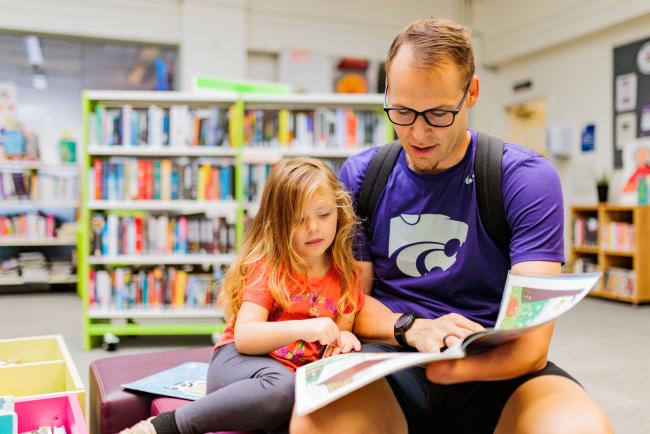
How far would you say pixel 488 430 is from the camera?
1.24m

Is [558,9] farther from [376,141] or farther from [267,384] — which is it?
[267,384]

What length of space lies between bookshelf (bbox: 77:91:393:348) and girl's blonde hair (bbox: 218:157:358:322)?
6.69 ft

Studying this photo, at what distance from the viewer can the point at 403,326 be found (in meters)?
1.28

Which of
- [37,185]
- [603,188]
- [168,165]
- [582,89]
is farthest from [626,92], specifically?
[37,185]

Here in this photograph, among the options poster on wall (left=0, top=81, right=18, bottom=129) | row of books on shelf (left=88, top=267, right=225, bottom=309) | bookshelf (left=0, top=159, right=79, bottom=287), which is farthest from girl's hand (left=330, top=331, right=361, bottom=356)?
poster on wall (left=0, top=81, right=18, bottom=129)

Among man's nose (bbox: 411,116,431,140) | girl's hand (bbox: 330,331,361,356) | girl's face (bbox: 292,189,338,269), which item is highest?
man's nose (bbox: 411,116,431,140)

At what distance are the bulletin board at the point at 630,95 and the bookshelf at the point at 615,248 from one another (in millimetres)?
659

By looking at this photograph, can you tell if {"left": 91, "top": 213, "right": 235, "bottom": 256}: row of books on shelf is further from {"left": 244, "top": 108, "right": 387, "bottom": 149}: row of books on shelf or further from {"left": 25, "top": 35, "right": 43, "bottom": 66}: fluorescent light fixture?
{"left": 25, "top": 35, "right": 43, "bottom": 66}: fluorescent light fixture

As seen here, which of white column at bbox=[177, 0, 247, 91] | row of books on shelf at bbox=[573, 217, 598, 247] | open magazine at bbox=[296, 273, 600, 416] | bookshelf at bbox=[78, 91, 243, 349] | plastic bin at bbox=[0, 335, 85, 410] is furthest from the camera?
white column at bbox=[177, 0, 247, 91]

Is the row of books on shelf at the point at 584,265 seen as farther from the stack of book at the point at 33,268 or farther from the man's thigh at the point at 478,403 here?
the stack of book at the point at 33,268

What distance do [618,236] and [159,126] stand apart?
13.8ft

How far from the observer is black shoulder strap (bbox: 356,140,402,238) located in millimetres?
1507

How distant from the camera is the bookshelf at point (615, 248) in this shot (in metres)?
5.00

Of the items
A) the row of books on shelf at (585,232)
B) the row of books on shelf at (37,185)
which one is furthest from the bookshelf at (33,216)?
the row of books on shelf at (585,232)
